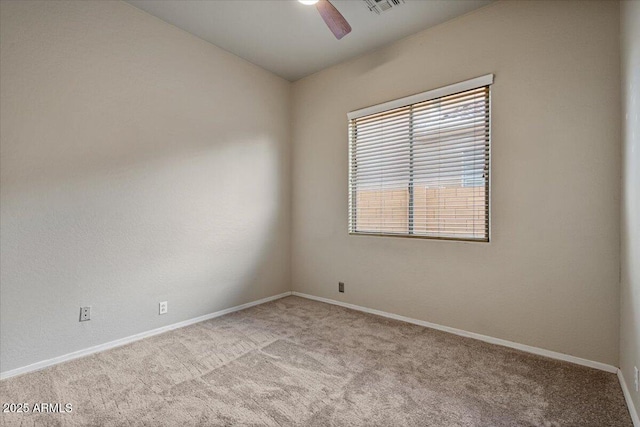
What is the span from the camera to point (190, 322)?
298 cm

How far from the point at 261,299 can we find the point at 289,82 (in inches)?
114

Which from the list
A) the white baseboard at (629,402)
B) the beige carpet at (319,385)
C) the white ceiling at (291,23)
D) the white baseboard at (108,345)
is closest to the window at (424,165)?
the white ceiling at (291,23)

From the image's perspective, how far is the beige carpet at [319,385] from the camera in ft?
5.25

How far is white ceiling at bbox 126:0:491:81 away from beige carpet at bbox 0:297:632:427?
2.88 meters

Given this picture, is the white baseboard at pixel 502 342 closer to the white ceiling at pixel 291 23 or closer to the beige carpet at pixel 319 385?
the beige carpet at pixel 319 385

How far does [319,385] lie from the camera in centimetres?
191

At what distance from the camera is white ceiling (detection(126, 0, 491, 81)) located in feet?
8.38

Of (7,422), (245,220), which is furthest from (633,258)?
(7,422)

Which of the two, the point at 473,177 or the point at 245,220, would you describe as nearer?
the point at 473,177

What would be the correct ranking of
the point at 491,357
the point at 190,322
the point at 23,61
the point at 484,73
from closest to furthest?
the point at 23,61 < the point at 491,357 < the point at 484,73 < the point at 190,322

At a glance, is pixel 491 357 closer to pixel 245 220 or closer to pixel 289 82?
pixel 245 220

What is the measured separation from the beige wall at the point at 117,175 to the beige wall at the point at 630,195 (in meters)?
3.20

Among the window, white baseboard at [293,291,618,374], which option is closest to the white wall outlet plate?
white baseboard at [293,291,618,374]

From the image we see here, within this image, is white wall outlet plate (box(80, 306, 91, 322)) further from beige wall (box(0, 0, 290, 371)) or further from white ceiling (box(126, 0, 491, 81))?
white ceiling (box(126, 0, 491, 81))
